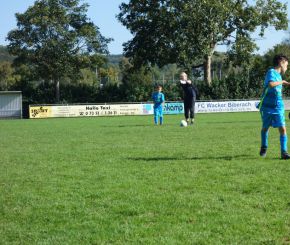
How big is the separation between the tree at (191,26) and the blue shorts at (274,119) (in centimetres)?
3953

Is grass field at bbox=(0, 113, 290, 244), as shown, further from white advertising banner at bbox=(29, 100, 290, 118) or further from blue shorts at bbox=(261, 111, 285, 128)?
white advertising banner at bbox=(29, 100, 290, 118)

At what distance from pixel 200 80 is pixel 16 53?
20.1 meters

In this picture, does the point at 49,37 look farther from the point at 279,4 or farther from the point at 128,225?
the point at 128,225

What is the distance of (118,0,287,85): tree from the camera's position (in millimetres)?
48781

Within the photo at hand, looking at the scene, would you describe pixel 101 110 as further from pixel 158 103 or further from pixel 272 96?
pixel 272 96

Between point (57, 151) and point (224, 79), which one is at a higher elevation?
point (224, 79)

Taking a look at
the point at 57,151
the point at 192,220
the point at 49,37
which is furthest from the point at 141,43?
the point at 192,220

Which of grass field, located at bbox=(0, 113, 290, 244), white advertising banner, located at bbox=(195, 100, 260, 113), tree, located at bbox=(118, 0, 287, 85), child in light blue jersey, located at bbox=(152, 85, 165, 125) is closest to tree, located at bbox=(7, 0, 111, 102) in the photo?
tree, located at bbox=(118, 0, 287, 85)

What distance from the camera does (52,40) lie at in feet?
173

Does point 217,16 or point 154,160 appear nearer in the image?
point 154,160

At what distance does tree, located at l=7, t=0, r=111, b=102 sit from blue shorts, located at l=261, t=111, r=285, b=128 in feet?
149

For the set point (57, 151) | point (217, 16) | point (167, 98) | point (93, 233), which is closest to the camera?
point (93, 233)

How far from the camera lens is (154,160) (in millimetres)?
9438

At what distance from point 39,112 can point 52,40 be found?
12199mm
